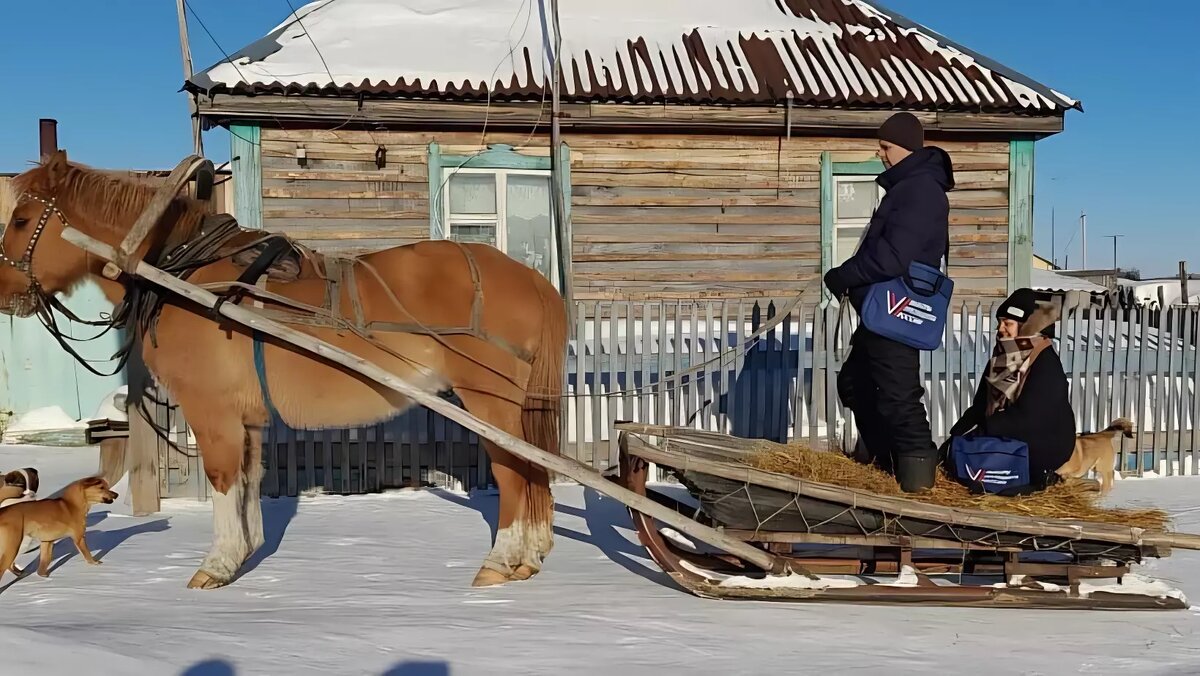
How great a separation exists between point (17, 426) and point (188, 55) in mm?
4764

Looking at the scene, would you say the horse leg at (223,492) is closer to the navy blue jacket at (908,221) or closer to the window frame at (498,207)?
the navy blue jacket at (908,221)

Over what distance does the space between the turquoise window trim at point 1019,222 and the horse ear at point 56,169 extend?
8.79m

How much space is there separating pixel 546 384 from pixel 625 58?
5.73 meters

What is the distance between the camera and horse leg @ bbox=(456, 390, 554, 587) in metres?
4.20

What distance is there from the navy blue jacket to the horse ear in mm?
3777

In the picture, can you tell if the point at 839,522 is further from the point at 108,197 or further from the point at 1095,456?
the point at 108,197

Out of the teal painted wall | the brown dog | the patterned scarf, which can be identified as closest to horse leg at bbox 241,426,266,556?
the brown dog

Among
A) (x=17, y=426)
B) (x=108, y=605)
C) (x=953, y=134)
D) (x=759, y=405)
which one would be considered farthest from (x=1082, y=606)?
(x=17, y=426)

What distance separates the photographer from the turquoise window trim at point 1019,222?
9203 mm

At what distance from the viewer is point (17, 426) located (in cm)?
909

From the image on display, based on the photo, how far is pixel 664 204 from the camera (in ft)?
29.0

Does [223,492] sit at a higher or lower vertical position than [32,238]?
lower

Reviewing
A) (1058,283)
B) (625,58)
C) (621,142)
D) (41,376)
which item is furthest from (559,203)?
(1058,283)

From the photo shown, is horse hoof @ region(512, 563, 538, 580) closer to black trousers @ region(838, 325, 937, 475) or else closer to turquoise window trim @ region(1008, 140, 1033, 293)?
black trousers @ region(838, 325, 937, 475)
